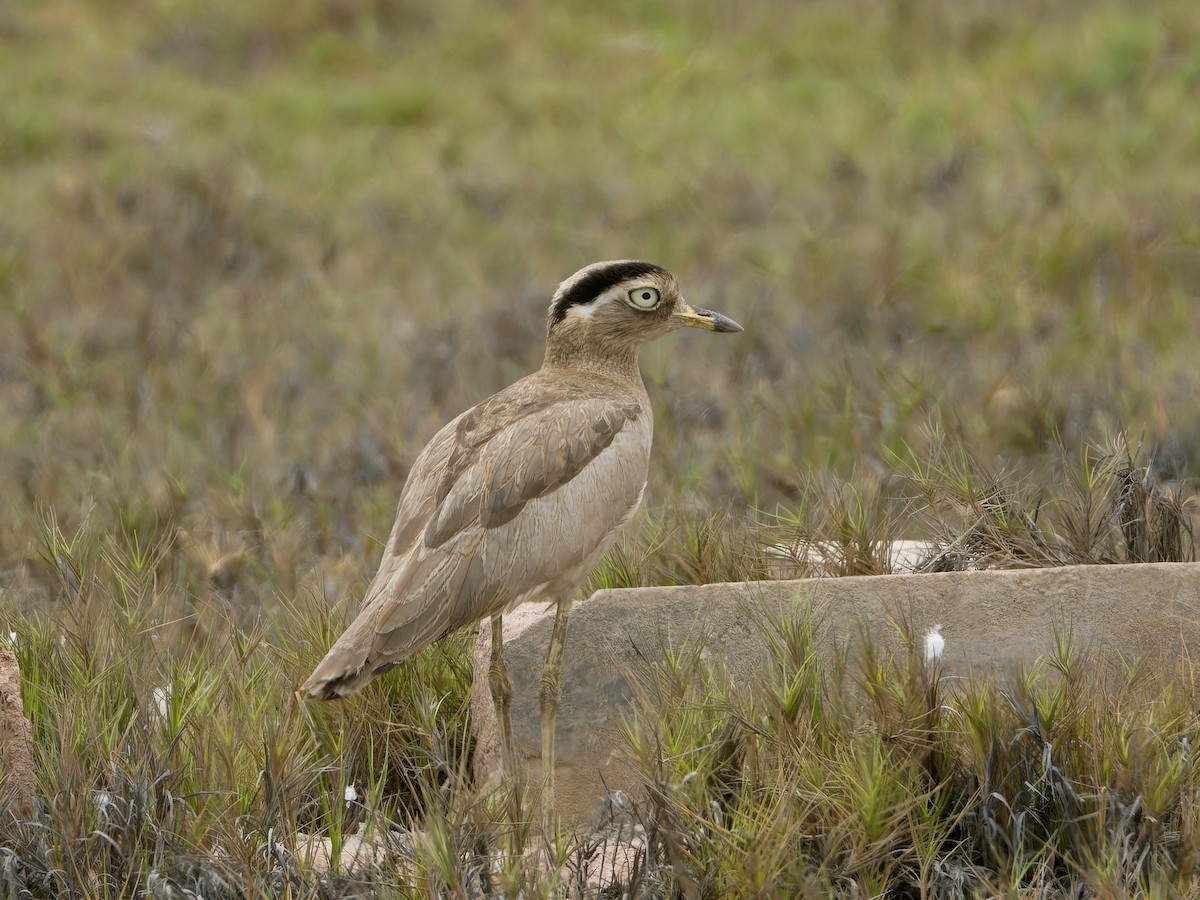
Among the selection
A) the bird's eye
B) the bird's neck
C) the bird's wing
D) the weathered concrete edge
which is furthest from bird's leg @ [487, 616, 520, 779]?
the bird's eye

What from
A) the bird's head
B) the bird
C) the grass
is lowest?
the grass

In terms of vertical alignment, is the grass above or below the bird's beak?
below

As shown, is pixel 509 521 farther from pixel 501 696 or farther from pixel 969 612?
pixel 969 612

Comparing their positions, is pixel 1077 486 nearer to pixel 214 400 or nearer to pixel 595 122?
pixel 214 400

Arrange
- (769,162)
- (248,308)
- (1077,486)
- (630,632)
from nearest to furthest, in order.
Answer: (630,632) → (1077,486) → (248,308) → (769,162)

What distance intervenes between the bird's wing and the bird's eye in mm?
349

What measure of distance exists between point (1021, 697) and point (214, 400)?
→ 5.63m

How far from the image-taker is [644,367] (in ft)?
28.9

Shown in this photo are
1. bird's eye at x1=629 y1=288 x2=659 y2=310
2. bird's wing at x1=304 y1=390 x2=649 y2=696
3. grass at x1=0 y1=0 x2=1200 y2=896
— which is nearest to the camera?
grass at x1=0 y1=0 x2=1200 y2=896

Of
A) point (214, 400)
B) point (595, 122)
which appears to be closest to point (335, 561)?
point (214, 400)

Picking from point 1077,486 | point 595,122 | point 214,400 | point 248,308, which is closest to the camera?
point 1077,486

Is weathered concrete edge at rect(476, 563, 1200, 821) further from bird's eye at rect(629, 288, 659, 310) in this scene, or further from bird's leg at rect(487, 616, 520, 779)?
bird's eye at rect(629, 288, 659, 310)

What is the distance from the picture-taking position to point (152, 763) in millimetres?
4105

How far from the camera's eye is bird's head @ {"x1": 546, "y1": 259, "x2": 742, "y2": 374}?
5.03 meters
